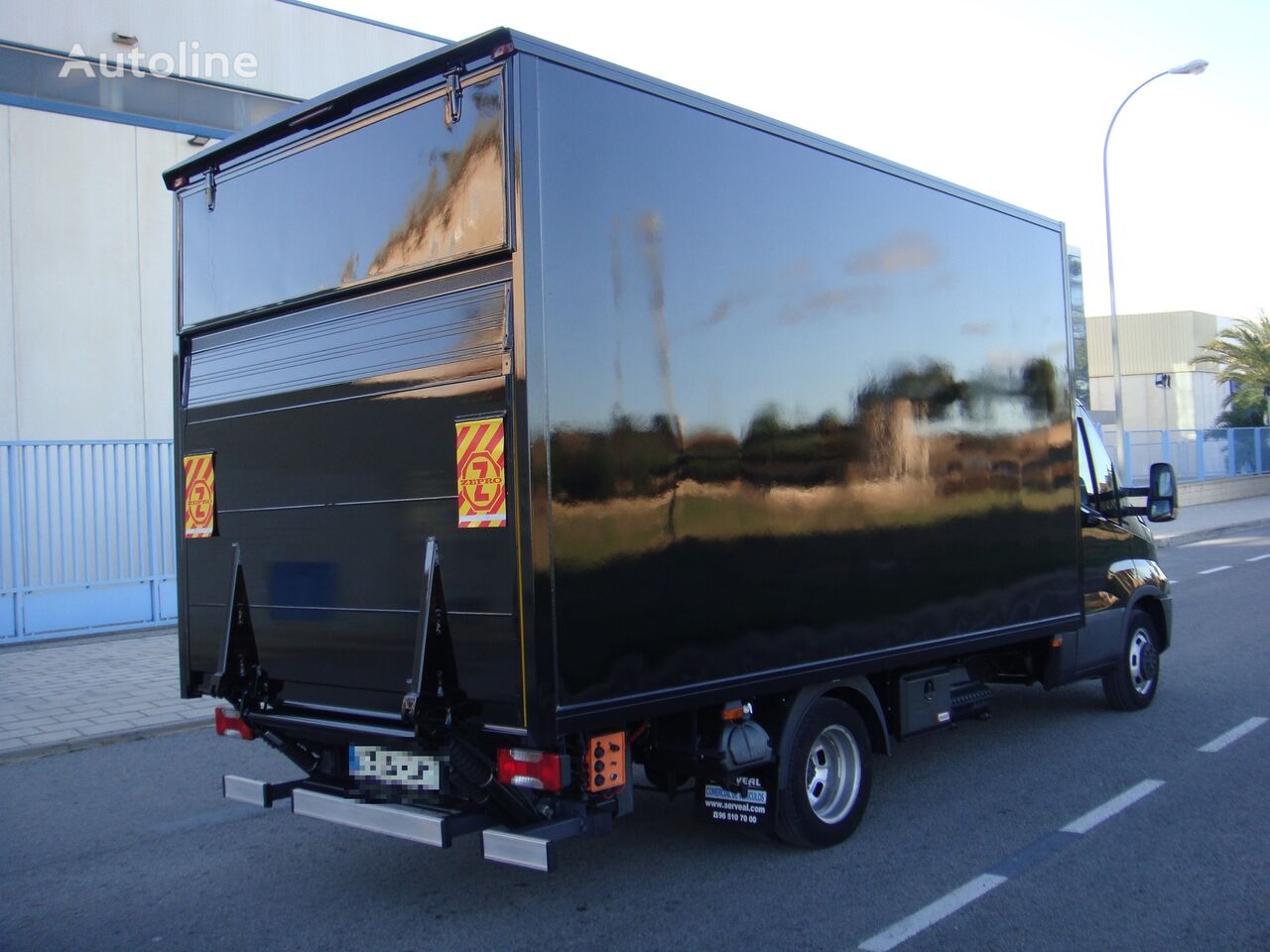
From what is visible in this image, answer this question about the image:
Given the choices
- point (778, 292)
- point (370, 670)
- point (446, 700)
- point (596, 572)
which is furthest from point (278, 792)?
point (778, 292)

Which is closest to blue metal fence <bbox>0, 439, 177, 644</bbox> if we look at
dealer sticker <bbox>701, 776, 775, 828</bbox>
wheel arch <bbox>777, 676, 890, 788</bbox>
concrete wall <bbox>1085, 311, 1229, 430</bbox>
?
dealer sticker <bbox>701, 776, 775, 828</bbox>

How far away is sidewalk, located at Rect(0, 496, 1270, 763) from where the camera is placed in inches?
333

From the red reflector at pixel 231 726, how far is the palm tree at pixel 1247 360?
4257 cm

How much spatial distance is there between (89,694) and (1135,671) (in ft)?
27.2

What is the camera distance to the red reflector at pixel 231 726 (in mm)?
5379

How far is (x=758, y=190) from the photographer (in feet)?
17.3

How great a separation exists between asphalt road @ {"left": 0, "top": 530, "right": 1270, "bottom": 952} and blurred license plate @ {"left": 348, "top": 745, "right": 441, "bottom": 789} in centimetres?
59

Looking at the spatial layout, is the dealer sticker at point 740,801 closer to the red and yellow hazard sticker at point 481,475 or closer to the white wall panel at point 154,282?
the red and yellow hazard sticker at point 481,475

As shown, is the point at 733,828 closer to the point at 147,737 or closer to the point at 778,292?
the point at 778,292

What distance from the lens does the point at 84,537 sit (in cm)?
1358

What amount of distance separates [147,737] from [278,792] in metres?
3.98

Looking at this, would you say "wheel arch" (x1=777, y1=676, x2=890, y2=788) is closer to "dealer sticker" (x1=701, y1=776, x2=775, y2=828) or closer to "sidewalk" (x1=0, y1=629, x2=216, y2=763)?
"dealer sticker" (x1=701, y1=776, x2=775, y2=828)

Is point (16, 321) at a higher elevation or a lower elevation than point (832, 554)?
higher

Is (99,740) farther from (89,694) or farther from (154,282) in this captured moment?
(154,282)
